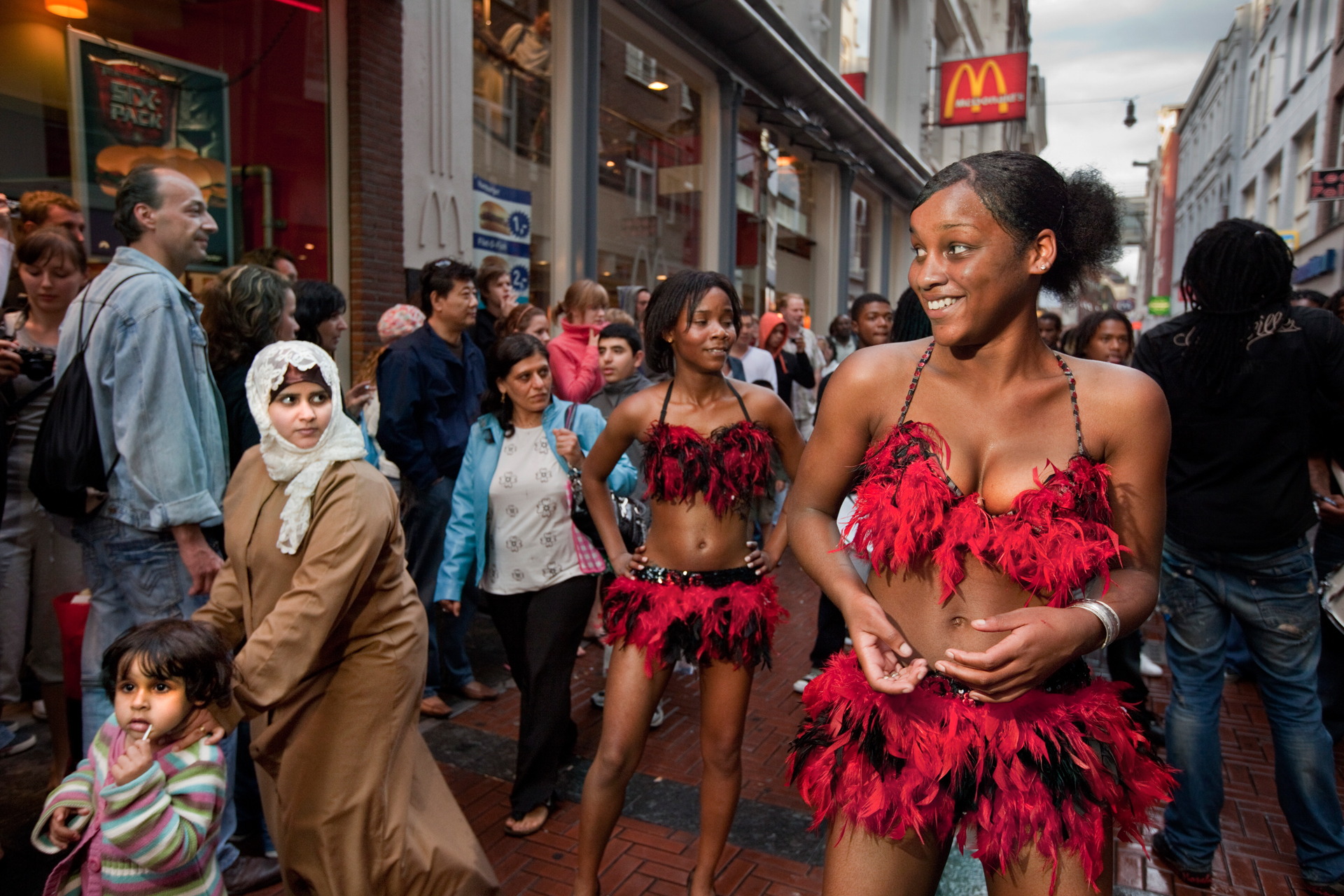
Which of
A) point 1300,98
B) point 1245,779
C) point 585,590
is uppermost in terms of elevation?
point 1300,98

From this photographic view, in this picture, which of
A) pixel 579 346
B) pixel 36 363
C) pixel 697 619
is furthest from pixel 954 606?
pixel 579 346

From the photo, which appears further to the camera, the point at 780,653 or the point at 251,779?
the point at 780,653

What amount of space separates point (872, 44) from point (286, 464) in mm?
21783

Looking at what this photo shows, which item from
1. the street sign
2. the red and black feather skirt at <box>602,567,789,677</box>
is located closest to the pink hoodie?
the red and black feather skirt at <box>602,567,789,677</box>

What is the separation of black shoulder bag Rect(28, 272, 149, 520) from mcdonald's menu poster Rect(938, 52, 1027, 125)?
20.6 meters

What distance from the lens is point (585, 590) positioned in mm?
3738

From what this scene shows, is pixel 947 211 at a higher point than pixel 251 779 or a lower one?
A: higher

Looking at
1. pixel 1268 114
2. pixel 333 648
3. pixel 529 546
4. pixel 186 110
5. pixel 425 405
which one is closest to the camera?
pixel 333 648

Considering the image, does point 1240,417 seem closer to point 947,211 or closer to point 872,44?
point 947,211

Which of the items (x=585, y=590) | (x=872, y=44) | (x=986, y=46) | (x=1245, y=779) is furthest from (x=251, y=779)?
(x=986, y=46)

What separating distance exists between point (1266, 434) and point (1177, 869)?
1.60 m

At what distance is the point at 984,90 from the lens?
21.9 metres

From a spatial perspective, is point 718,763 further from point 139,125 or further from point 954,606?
point 139,125

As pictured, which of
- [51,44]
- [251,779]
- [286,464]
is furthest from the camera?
[51,44]
